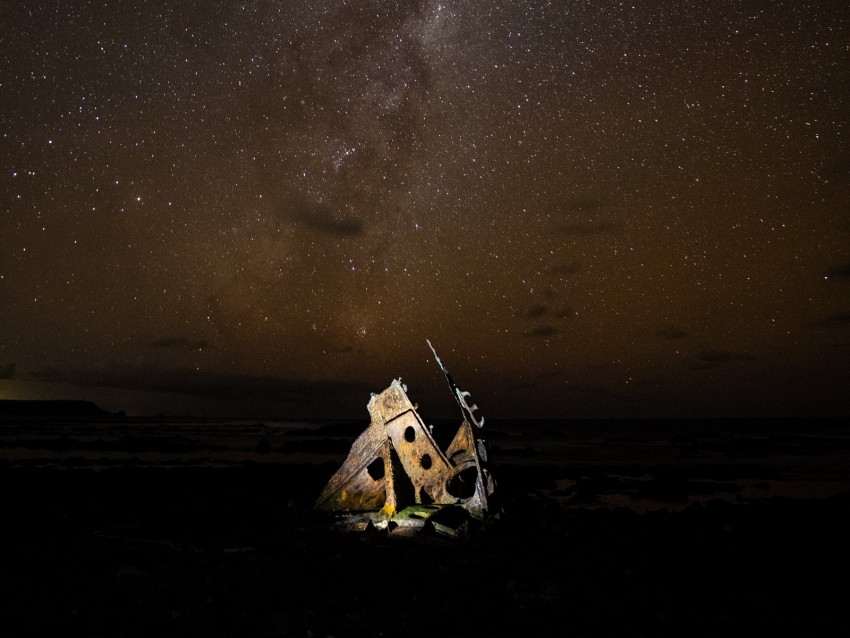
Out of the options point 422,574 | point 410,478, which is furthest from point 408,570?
point 410,478

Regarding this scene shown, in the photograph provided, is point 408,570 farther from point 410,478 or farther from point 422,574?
point 410,478

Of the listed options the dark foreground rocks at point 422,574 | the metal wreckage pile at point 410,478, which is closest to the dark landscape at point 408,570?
the dark foreground rocks at point 422,574

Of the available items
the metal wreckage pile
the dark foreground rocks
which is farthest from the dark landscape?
the metal wreckage pile

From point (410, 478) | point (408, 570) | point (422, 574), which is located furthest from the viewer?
point (410, 478)

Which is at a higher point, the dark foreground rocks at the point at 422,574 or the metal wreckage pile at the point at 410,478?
the metal wreckage pile at the point at 410,478

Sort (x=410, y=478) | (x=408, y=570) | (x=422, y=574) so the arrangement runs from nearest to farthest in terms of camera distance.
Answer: (x=422, y=574), (x=408, y=570), (x=410, y=478)

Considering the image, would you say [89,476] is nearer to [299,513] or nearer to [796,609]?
[299,513]

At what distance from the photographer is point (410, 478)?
40.6ft

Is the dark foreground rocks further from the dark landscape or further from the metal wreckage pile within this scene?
the metal wreckage pile

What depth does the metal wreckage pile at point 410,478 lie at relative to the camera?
11.4 metres

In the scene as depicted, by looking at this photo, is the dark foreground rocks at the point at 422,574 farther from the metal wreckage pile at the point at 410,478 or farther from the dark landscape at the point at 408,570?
the metal wreckage pile at the point at 410,478

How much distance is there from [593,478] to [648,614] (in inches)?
704

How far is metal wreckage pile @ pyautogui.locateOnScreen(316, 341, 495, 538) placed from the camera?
1137 centimetres

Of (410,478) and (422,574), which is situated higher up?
(410,478)
